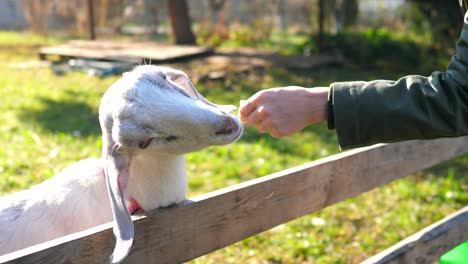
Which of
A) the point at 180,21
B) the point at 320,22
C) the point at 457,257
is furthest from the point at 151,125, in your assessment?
the point at 180,21

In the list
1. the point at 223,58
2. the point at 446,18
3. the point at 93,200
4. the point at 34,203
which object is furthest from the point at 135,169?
the point at 446,18

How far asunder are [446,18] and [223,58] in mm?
4389

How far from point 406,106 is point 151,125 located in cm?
84

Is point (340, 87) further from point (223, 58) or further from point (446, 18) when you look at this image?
point (446, 18)

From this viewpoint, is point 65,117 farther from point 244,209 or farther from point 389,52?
point 389,52

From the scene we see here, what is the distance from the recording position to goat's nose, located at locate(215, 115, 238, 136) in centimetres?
173

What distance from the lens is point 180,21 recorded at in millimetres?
11570

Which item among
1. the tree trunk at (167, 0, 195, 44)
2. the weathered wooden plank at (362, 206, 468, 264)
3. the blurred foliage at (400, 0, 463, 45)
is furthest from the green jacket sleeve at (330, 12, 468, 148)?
the tree trunk at (167, 0, 195, 44)

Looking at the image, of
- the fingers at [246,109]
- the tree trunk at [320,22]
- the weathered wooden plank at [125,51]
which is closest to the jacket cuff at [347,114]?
the fingers at [246,109]

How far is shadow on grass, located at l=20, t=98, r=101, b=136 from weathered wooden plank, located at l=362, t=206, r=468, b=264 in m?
3.97

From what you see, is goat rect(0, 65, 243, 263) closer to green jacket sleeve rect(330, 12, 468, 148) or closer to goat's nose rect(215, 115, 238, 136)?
goat's nose rect(215, 115, 238, 136)

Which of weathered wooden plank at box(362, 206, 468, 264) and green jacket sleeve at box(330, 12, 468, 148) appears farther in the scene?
weathered wooden plank at box(362, 206, 468, 264)

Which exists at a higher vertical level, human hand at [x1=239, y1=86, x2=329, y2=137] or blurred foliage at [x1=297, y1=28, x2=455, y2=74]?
human hand at [x1=239, y1=86, x2=329, y2=137]

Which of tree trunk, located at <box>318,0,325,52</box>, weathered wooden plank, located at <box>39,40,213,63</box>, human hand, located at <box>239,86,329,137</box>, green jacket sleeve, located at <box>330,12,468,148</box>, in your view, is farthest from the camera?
tree trunk, located at <box>318,0,325,52</box>
